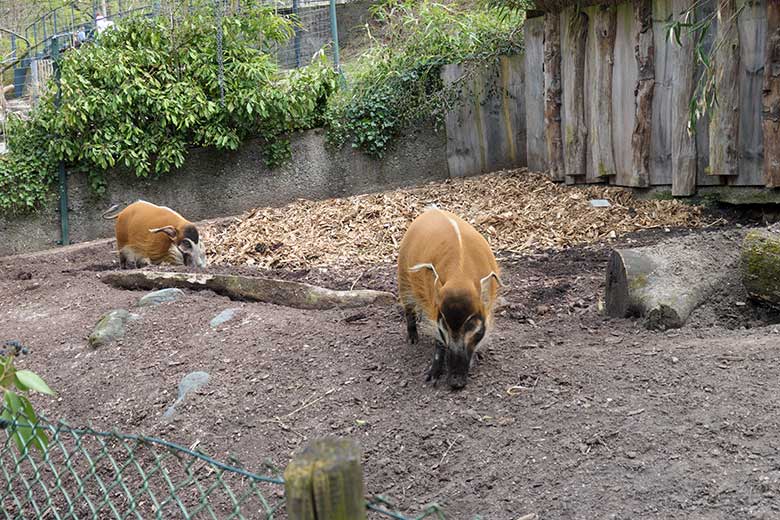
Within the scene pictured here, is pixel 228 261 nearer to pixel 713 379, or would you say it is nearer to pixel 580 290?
pixel 580 290

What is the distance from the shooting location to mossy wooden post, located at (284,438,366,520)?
1.71 m

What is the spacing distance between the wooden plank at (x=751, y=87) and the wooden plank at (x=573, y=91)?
1995 mm

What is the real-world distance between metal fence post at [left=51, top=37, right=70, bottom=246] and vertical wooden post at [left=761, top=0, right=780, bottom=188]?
8.50 metres

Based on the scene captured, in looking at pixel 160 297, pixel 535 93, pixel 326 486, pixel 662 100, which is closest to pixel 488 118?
pixel 535 93

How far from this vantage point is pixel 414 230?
531cm

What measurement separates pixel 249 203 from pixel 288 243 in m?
3.13

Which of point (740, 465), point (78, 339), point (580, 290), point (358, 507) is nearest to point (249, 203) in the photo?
point (78, 339)

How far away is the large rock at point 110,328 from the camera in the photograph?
6383mm

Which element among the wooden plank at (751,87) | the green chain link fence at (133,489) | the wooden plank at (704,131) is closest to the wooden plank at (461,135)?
the wooden plank at (704,131)

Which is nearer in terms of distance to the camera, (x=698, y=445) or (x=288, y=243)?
(x=698, y=445)

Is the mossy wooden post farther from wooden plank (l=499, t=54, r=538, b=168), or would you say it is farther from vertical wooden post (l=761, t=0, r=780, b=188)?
wooden plank (l=499, t=54, r=538, b=168)

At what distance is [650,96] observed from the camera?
8.40 meters

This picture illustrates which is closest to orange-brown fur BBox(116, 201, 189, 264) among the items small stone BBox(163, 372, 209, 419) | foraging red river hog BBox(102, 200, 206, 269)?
foraging red river hog BBox(102, 200, 206, 269)

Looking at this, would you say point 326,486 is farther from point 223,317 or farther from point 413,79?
point 413,79
